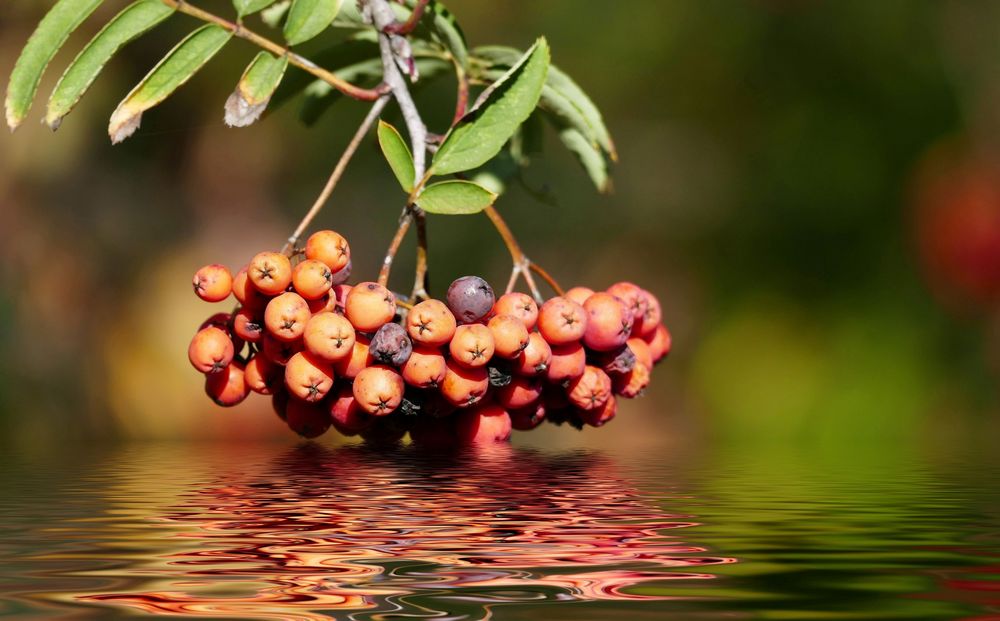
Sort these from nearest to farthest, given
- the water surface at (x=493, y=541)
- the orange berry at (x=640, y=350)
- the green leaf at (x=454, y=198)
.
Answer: the water surface at (x=493, y=541) < the green leaf at (x=454, y=198) < the orange berry at (x=640, y=350)

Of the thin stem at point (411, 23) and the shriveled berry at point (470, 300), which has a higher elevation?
the thin stem at point (411, 23)

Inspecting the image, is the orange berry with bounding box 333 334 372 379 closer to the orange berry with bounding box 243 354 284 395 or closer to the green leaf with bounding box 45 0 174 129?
the orange berry with bounding box 243 354 284 395

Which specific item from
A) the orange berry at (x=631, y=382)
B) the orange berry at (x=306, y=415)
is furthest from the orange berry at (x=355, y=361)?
the orange berry at (x=631, y=382)

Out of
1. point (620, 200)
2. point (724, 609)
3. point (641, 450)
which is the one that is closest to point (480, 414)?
point (724, 609)

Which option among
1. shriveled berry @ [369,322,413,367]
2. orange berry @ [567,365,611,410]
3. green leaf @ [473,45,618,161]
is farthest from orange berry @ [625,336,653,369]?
shriveled berry @ [369,322,413,367]

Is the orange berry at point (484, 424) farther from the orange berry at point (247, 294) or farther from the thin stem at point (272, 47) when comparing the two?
the thin stem at point (272, 47)

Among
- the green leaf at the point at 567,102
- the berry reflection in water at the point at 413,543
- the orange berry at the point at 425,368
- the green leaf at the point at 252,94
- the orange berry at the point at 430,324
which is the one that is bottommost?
the berry reflection in water at the point at 413,543

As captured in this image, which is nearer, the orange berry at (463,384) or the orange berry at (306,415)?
the orange berry at (463,384)
